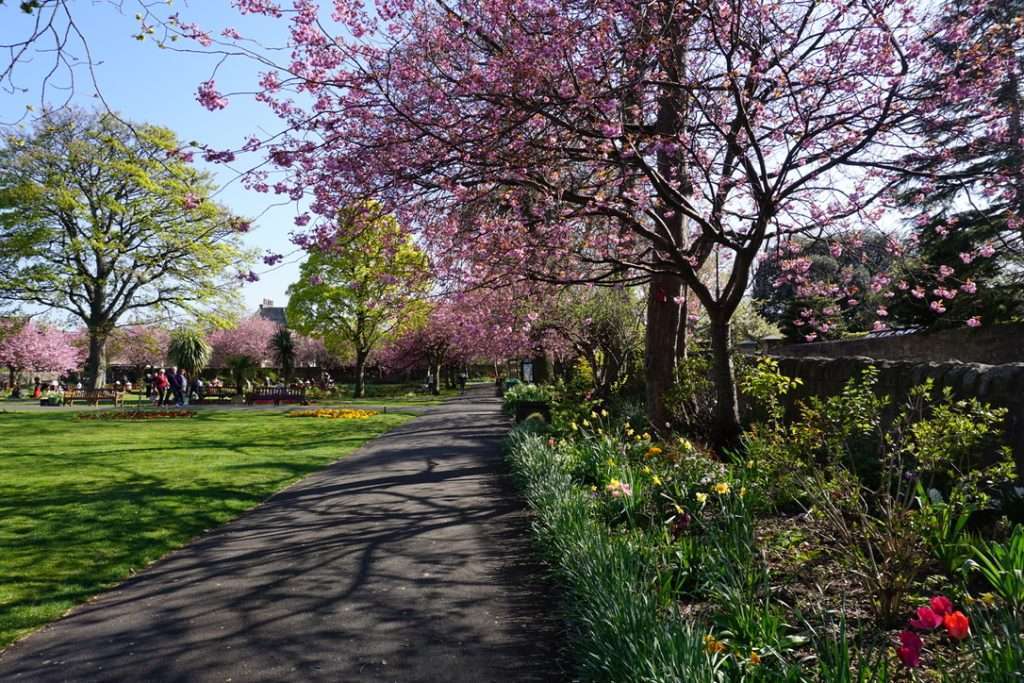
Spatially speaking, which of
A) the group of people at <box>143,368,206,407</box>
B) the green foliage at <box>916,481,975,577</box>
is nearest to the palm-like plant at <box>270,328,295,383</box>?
the group of people at <box>143,368,206,407</box>

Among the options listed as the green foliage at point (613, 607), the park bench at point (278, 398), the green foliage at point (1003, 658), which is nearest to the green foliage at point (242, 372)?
the park bench at point (278, 398)

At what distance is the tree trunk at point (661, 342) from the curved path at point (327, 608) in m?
3.36

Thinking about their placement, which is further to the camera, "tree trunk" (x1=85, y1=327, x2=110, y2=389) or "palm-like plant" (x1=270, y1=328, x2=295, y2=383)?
"palm-like plant" (x1=270, y1=328, x2=295, y2=383)

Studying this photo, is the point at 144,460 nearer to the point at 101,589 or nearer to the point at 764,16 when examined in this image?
the point at 101,589

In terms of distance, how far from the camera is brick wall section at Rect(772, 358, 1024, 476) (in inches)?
242

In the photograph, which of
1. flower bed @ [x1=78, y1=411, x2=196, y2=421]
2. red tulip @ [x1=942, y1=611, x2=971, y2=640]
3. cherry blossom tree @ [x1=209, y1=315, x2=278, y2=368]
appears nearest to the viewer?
red tulip @ [x1=942, y1=611, x2=971, y2=640]

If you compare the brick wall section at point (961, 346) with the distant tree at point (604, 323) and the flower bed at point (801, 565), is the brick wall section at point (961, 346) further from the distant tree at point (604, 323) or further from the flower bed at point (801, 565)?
the flower bed at point (801, 565)

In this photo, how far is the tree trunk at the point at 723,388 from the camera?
8906mm

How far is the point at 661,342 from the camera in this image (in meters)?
10.8

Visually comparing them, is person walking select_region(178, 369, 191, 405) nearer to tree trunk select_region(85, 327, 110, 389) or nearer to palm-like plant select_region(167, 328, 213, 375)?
palm-like plant select_region(167, 328, 213, 375)

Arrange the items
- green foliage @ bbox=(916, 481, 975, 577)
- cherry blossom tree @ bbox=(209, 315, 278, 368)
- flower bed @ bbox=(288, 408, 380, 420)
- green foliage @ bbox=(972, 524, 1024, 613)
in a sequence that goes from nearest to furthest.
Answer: green foliage @ bbox=(972, 524, 1024, 613) → green foliage @ bbox=(916, 481, 975, 577) → flower bed @ bbox=(288, 408, 380, 420) → cherry blossom tree @ bbox=(209, 315, 278, 368)

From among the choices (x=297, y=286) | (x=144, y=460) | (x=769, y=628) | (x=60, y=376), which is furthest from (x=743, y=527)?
(x=60, y=376)

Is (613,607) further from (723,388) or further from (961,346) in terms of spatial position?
(961,346)

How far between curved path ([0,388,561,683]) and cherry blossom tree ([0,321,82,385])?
5055cm
